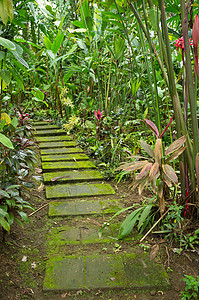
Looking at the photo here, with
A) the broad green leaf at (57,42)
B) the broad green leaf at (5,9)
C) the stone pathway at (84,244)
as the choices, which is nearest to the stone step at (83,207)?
the stone pathway at (84,244)

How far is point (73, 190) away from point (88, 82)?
282cm

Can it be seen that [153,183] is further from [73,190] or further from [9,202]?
[73,190]

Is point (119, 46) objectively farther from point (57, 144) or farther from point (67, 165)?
point (57, 144)

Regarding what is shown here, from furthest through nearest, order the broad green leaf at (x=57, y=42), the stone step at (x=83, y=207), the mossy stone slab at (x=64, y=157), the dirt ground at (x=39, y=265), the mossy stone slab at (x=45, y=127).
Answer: the mossy stone slab at (x=45, y=127), the broad green leaf at (x=57, y=42), the mossy stone slab at (x=64, y=157), the stone step at (x=83, y=207), the dirt ground at (x=39, y=265)

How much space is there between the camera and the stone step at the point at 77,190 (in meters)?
2.42

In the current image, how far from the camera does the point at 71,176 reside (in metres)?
2.85

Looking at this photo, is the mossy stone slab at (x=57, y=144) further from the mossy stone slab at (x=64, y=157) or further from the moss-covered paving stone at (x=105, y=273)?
the moss-covered paving stone at (x=105, y=273)

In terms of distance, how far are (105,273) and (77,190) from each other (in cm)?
116

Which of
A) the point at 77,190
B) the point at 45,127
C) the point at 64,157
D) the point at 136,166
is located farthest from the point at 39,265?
the point at 45,127

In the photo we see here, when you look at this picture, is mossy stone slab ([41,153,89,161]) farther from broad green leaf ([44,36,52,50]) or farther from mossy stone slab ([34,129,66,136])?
broad green leaf ([44,36,52,50])

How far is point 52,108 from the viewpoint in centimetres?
618

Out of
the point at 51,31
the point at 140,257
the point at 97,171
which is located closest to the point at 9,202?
the point at 140,257

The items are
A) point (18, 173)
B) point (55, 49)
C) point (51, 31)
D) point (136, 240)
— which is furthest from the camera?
point (51, 31)

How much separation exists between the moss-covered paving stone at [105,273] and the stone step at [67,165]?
155 centimetres
